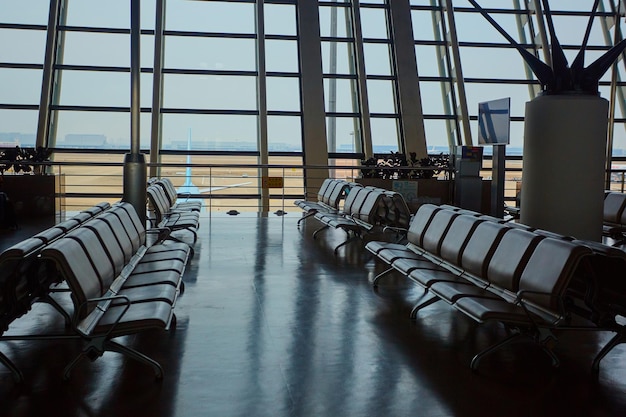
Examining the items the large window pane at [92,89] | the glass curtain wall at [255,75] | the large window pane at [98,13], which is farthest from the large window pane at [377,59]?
the large window pane at [92,89]

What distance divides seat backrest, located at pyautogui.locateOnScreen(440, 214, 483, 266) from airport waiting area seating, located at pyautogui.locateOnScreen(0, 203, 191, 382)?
2.11 metres

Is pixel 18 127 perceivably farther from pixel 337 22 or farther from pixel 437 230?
pixel 437 230

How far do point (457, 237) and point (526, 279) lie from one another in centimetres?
116

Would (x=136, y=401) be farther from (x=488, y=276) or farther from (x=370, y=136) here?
(x=370, y=136)

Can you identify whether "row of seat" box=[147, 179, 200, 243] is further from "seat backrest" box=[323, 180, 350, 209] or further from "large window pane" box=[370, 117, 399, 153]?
"large window pane" box=[370, 117, 399, 153]

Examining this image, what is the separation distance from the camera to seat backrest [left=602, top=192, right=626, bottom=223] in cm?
859

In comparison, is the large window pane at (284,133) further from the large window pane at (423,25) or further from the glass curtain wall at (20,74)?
the glass curtain wall at (20,74)

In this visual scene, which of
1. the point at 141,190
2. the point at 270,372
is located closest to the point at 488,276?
the point at 270,372

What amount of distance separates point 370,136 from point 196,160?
12.8 ft

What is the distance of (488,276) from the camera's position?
445cm

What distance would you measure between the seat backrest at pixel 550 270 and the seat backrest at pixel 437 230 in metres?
1.37

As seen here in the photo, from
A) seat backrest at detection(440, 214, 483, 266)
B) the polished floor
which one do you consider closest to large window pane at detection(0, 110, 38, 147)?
the polished floor

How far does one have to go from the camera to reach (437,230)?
556 centimetres

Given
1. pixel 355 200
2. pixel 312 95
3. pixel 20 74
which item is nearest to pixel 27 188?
pixel 20 74
